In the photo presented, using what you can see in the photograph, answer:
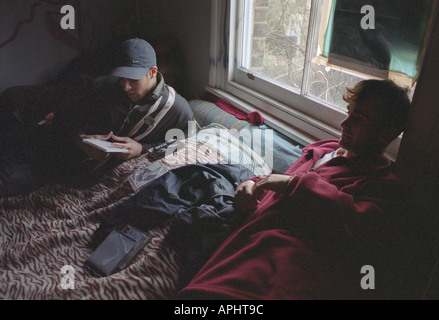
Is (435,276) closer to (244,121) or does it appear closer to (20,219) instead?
(244,121)

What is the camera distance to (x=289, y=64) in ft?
5.46

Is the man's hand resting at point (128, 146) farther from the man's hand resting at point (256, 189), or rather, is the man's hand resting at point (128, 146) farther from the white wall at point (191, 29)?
the white wall at point (191, 29)

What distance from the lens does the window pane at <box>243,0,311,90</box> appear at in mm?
1542

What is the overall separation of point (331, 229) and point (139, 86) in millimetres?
1116

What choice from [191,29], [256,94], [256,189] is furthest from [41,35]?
[256,189]

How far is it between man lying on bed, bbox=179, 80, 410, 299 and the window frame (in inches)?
12.6

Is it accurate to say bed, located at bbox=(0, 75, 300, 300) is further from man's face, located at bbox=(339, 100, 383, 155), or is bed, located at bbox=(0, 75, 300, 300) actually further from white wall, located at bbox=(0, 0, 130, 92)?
white wall, located at bbox=(0, 0, 130, 92)

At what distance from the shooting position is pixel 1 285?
0.99 metres

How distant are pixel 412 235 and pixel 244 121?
1.04 m

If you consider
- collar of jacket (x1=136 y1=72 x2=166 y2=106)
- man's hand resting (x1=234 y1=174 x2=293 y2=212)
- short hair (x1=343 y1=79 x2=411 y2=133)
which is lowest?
man's hand resting (x1=234 y1=174 x2=293 y2=212)

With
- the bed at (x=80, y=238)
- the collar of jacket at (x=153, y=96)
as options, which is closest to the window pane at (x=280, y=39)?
the bed at (x=80, y=238)

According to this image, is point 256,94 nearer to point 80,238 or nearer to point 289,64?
point 289,64

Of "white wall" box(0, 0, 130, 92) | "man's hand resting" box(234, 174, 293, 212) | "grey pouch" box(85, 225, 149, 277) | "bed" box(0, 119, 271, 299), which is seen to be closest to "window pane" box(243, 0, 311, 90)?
"bed" box(0, 119, 271, 299)
